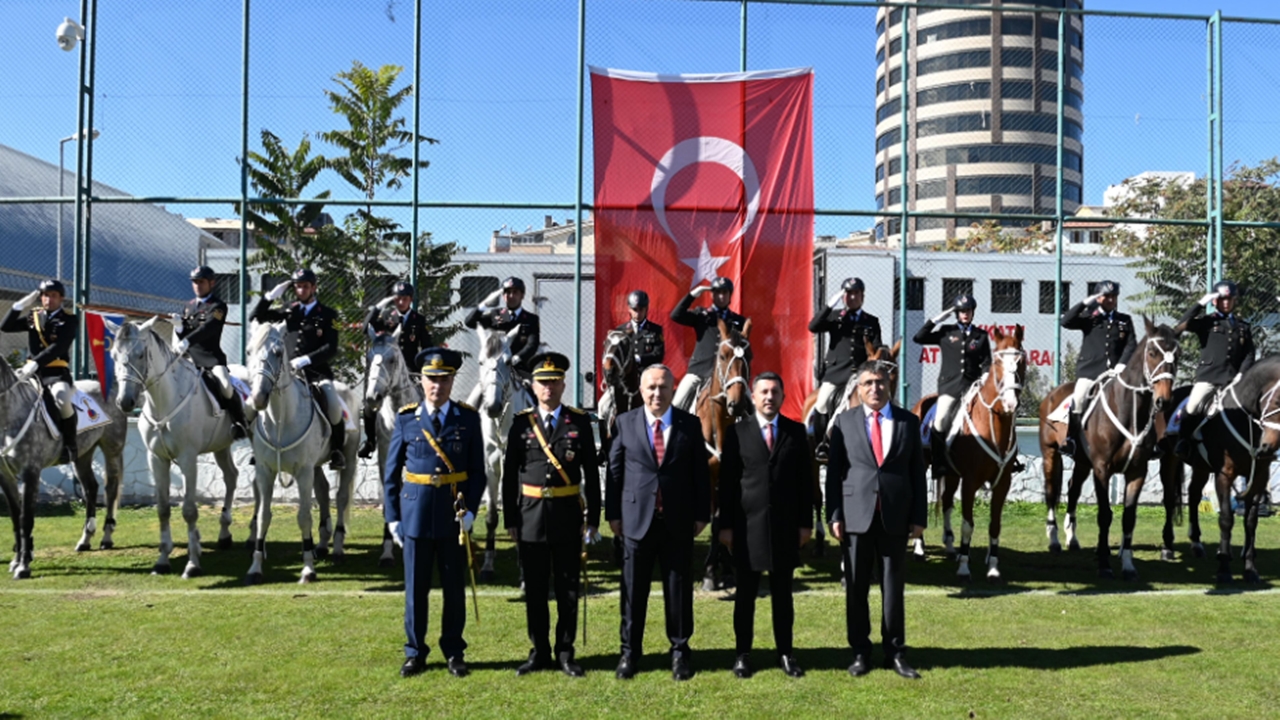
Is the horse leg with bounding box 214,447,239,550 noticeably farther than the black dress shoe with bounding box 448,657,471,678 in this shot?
Yes

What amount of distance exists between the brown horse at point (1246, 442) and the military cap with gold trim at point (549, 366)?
786 centimetres

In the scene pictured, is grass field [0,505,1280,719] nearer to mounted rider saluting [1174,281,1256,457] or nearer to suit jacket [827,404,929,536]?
suit jacket [827,404,929,536]

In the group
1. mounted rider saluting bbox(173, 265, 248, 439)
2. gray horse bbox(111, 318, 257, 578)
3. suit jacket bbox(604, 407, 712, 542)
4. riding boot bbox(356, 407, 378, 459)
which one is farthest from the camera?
riding boot bbox(356, 407, 378, 459)

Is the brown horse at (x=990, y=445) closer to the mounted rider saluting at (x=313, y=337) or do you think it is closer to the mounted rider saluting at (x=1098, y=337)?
the mounted rider saluting at (x=1098, y=337)

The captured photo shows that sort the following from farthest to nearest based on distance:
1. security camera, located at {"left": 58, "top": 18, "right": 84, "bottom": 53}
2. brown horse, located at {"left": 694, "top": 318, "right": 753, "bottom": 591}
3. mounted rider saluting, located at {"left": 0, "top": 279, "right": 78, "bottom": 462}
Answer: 1. security camera, located at {"left": 58, "top": 18, "right": 84, "bottom": 53}
2. mounted rider saluting, located at {"left": 0, "top": 279, "right": 78, "bottom": 462}
3. brown horse, located at {"left": 694, "top": 318, "right": 753, "bottom": 591}

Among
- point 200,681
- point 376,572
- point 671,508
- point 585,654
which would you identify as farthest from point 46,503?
point 671,508

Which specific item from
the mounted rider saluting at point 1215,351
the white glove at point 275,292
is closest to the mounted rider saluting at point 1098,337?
the mounted rider saluting at point 1215,351

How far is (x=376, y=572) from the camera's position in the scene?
11.1 metres

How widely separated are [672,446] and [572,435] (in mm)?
706

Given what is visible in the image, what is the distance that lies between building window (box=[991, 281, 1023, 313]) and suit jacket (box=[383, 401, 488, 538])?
20947mm

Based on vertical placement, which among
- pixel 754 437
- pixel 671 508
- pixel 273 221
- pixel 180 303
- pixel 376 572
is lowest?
pixel 376 572

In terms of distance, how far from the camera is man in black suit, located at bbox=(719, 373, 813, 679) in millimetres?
6953

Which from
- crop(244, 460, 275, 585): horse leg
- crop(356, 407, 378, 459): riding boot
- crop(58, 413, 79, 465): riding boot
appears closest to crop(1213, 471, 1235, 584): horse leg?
crop(356, 407, 378, 459): riding boot

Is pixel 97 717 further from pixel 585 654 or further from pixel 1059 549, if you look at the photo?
pixel 1059 549
